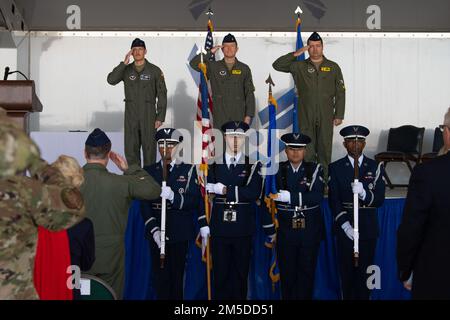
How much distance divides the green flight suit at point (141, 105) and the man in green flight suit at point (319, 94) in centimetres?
136

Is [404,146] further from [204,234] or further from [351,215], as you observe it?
[204,234]

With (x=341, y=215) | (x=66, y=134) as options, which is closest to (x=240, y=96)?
(x=66, y=134)

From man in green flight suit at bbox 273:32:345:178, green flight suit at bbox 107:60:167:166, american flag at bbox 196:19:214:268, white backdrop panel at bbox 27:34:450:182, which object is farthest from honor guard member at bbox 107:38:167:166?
man in green flight suit at bbox 273:32:345:178

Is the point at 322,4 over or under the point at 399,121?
over

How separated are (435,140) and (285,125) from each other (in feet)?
5.95

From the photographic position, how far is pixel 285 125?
22.2ft

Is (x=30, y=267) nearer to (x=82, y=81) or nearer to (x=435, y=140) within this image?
(x=82, y=81)

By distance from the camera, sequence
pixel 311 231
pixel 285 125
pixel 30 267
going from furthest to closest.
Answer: pixel 285 125
pixel 311 231
pixel 30 267

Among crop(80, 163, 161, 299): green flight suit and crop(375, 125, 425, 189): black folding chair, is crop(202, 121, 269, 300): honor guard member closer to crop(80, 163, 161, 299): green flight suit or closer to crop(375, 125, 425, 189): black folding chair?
crop(80, 163, 161, 299): green flight suit

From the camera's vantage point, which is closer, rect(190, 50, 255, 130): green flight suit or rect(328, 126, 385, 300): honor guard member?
rect(328, 126, 385, 300): honor guard member

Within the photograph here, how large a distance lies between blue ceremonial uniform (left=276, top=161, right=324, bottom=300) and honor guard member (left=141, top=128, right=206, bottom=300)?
2.01ft

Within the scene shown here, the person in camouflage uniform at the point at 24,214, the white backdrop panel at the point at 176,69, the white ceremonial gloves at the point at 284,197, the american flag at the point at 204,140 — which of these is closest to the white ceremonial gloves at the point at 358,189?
the white ceremonial gloves at the point at 284,197

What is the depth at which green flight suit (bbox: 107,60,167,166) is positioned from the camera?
19.2 feet

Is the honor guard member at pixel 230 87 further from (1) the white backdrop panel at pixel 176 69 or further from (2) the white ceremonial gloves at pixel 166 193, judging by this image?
(2) the white ceremonial gloves at pixel 166 193
